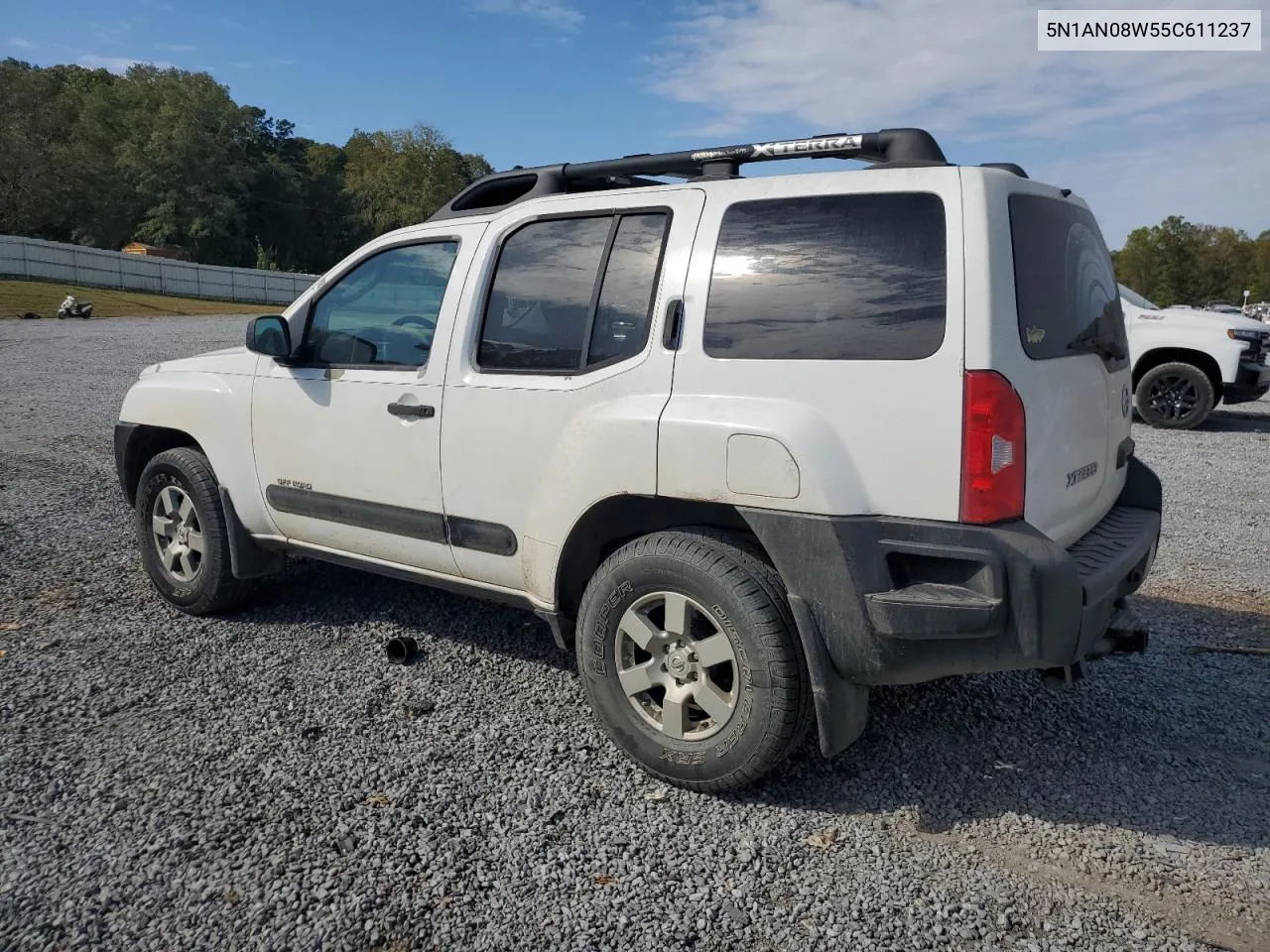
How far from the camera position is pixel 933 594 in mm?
2750

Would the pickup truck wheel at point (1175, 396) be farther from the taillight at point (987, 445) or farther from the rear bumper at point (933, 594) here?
the taillight at point (987, 445)

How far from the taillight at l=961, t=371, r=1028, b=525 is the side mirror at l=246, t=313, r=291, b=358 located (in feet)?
10.00

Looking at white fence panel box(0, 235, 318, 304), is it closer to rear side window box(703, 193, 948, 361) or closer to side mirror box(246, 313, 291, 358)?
side mirror box(246, 313, 291, 358)

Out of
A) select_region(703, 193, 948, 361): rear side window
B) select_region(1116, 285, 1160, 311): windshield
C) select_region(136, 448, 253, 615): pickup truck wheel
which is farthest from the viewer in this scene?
select_region(1116, 285, 1160, 311): windshield

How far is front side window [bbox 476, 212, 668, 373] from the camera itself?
3375 mm

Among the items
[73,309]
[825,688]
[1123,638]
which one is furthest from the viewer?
[73,309]

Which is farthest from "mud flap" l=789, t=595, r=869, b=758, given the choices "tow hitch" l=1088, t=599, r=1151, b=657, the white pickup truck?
the white pickup truck

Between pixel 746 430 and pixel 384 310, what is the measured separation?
1.99 metres

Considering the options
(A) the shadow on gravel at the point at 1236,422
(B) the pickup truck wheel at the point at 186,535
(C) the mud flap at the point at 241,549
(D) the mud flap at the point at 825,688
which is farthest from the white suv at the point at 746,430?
(A) the shadow on gravel at the point at 1236,422

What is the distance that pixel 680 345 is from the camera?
318 cm

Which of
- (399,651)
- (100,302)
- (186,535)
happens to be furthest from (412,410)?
(100,302)

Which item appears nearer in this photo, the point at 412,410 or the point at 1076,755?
the point at 1076,755

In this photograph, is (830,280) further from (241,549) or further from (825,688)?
(241,549)

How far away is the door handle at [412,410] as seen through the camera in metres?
3.81
